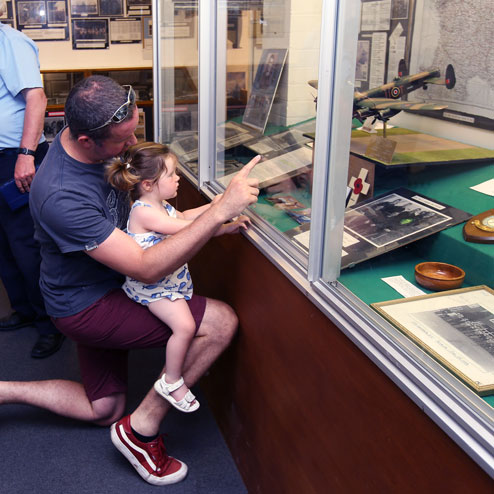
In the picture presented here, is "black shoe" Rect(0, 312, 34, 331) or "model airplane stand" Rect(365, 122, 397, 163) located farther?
"black shoe" Rect(0, 312, 34, 331)

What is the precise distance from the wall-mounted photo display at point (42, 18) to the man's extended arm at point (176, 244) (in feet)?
13.8

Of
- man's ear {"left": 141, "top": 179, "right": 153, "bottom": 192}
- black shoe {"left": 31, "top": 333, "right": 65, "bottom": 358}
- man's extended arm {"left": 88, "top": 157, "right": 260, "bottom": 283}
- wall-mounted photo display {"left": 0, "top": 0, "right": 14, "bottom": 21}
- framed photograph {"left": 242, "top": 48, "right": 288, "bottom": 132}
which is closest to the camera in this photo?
man's extended arm {"left": 88, "top": 157, "right": 260, "bottom": 283}

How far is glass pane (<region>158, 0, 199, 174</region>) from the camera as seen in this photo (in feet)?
8.29

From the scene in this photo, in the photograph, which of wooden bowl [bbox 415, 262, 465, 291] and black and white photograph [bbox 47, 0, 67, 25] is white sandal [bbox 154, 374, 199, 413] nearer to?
wooden bowl [bbox 415, 262, 465, 291]

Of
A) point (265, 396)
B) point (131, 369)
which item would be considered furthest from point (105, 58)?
point (265, 396)

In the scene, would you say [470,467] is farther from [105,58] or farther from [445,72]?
[105,58]

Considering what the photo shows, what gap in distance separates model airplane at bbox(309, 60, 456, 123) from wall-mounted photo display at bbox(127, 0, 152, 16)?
407 centimetres

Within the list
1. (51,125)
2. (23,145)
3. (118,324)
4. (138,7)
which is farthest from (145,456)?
(138,7)

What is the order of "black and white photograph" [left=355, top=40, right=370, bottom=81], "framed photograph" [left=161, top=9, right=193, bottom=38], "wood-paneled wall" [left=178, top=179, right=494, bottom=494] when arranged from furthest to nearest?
"framed photograph" [left=161, top=9, right=193, bottom=38]
"black and white photograph" [left=355, top=40, right=370, bottom=81]
"wood-paneled wall" [left=178, top=179, right=494, bottom=494]

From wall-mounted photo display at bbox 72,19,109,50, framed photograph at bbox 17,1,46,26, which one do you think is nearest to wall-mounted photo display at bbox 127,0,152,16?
wall-mounted photo display at bbox 72,19,109,50

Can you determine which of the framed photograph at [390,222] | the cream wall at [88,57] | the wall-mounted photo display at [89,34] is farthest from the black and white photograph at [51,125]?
the framed photograph at [390,222]

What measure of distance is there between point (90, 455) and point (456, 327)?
153cm

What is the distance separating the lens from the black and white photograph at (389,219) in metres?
1.55

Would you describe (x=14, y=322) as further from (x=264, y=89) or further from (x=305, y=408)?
(x=305, y=408)
